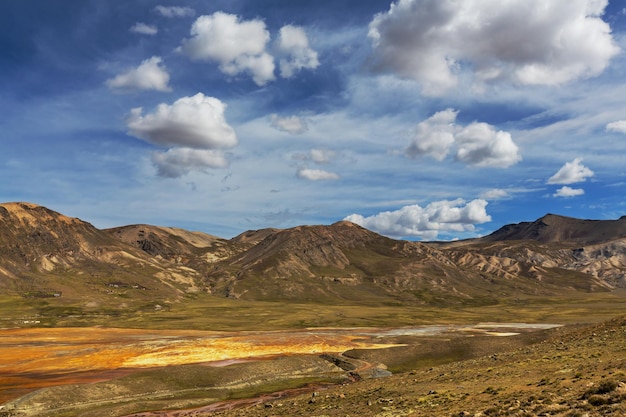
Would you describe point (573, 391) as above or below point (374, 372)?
above

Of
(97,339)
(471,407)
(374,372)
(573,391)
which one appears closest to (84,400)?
(374,372)

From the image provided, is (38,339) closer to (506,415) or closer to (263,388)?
(263,388)

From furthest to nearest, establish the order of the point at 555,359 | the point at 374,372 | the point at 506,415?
the point at 374,372
the point at 555,359
the point at 506,415

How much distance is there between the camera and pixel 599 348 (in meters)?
46.2

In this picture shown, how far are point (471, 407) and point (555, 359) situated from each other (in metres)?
19.3

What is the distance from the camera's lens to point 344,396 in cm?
4762

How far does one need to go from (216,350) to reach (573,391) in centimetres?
10061

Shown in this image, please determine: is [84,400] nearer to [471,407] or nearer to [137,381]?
[137,381]

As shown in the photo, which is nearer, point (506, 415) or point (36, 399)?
point (506, 415)

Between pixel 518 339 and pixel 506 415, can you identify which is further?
pixel 518 339

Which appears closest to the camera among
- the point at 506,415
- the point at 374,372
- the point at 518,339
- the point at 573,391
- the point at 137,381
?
the point at 506,415

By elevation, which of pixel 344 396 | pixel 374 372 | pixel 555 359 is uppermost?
pixel 555 359

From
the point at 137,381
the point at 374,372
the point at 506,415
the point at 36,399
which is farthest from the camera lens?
the point at 374,372

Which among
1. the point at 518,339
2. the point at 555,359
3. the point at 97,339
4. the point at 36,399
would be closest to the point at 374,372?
the point at 518,339
